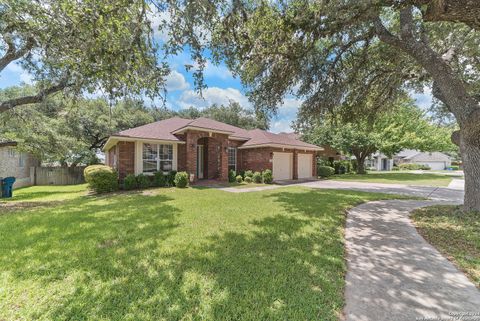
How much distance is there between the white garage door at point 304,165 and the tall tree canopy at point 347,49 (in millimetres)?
9610

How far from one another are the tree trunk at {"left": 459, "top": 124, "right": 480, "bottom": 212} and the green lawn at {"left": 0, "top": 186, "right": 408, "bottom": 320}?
13.7ft

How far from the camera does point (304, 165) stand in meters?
20.5

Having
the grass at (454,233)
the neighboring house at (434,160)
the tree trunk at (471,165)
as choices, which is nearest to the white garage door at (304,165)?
the grass at (454,233)

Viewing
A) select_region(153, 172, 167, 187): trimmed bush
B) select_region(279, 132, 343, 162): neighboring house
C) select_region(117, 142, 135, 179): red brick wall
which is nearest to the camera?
select_region(117, 142, 135, 179): red brick wall

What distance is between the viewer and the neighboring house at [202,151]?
42.6 feet

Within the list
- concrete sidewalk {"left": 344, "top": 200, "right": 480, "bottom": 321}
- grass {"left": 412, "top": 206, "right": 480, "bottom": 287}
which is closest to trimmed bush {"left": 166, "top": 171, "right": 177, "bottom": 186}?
concrete sidewalk {"left": 344, "top": 200, "right": 480, "bottom": 321}

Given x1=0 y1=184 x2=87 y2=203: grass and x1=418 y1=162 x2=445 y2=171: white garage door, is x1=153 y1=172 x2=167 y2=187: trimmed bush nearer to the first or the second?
x1=0 y1=184 x2=87 y2=203: grass

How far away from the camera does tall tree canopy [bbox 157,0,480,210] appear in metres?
5.00

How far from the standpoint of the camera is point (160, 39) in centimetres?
550

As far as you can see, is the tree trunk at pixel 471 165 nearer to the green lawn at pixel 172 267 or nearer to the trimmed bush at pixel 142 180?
the green lawn at pixel 172 267

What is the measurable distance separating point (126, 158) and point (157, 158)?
5.78 ft

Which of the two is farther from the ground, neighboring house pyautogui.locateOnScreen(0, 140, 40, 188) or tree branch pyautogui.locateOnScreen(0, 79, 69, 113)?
tree branch pyautogui.locateOnScreen(0, 79, 69, 113)

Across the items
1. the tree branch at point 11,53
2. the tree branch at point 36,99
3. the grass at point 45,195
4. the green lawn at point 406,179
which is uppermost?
the tree branch at point 11,53

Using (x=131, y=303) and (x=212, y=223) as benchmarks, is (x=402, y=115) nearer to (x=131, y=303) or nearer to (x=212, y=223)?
(x=212, y=223)
